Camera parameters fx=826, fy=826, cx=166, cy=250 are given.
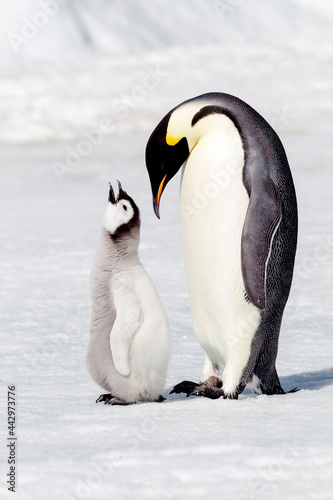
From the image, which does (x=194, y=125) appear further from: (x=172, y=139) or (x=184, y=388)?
(x=184, y=388)

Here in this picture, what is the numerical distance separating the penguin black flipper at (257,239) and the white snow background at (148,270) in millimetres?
318

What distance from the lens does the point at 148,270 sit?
15.3 ft

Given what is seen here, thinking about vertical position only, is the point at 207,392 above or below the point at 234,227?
below

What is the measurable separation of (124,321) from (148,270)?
243cm

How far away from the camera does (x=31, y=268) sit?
4785 mm

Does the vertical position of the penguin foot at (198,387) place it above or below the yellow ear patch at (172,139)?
below

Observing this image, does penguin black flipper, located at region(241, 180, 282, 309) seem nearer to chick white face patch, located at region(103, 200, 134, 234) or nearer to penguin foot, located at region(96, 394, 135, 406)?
Answer: chick white face patch, located at region(103, 200, 134, 234)

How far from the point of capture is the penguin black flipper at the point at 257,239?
2314mm

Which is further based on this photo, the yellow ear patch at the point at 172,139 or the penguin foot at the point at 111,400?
the yellow ear patch at the point at 172,139

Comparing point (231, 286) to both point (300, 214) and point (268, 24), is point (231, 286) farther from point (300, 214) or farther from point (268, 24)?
point (268, 24)

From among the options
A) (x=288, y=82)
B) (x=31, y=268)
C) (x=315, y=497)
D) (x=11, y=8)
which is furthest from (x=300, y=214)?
(x=11, y=8)

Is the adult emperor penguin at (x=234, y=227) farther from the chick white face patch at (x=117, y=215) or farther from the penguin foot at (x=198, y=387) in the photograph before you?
the chick white face patch at (x=117, y=215)

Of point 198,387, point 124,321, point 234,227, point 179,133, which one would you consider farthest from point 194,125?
point 198,387

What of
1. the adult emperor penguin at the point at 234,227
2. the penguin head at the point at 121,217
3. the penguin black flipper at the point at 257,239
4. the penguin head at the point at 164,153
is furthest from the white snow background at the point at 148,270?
the penguin head at the point at 164,153
